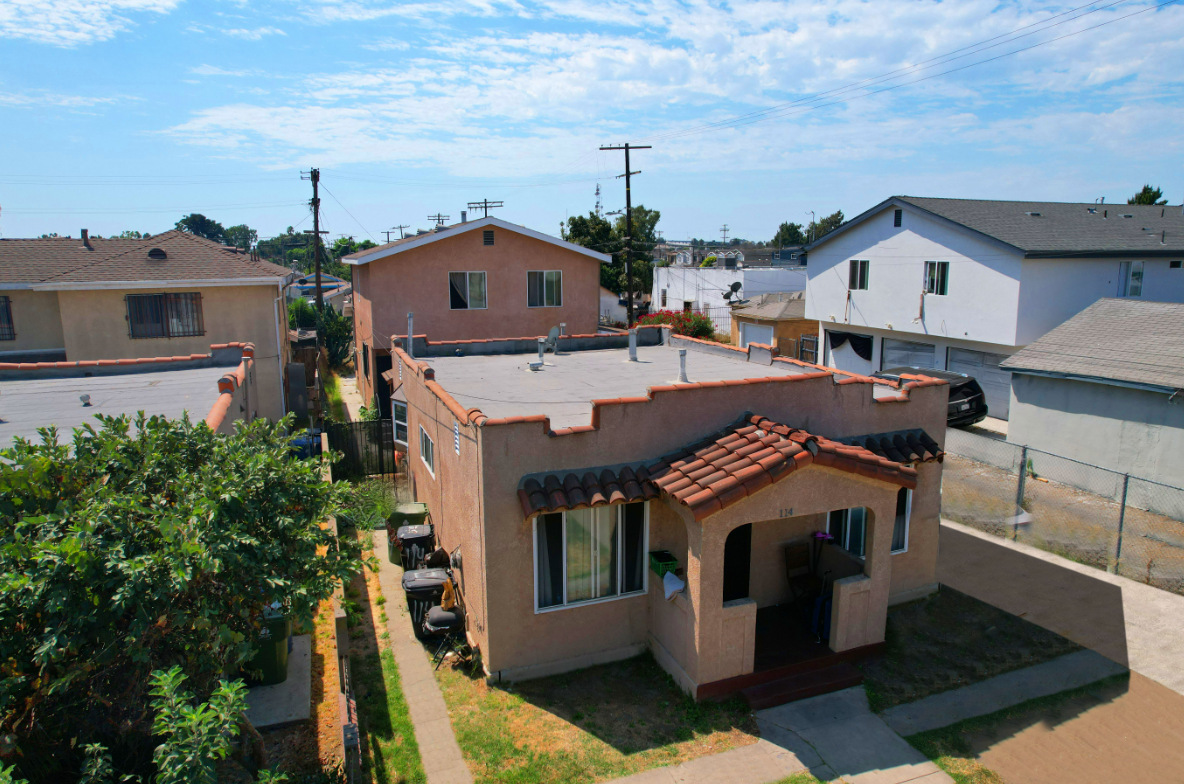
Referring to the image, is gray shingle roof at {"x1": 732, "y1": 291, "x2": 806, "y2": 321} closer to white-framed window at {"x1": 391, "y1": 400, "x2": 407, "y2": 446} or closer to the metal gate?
the metal gate

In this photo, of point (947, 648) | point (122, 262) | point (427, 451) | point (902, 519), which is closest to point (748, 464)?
point (902, 519)

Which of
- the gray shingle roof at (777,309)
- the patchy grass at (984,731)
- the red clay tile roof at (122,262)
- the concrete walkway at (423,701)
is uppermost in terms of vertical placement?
the red clay tile roof at (122,262)

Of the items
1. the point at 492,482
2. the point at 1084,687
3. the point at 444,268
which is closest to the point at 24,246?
the point at 444,268

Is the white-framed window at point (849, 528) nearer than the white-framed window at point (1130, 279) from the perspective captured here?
Yes

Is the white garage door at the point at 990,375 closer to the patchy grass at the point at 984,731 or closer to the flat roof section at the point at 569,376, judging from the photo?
the flat roof section at the point at 569,376

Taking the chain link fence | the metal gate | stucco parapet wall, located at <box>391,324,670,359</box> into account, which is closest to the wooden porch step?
the chain link fence

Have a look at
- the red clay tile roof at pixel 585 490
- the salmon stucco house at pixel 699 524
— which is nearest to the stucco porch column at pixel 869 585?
the salmon stucco house at pixel 699 524

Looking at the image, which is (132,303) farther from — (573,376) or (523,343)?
(573,376)

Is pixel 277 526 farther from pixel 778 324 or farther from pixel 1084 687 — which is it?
pixel 778 324
